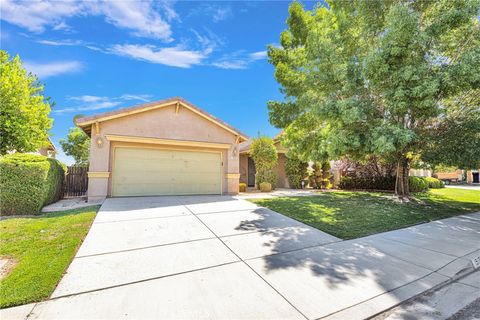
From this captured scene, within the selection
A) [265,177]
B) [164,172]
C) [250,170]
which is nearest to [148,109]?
[164,172]

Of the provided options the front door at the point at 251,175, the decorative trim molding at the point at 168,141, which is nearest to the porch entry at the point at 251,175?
the front door at the point at 251,175

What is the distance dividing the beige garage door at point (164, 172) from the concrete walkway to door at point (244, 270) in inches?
166

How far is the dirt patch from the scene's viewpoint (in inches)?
125

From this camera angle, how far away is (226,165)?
39.2 feet

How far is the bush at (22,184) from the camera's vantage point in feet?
21.7

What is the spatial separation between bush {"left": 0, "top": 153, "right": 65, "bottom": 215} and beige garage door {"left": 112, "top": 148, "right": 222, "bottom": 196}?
2871 millimetres

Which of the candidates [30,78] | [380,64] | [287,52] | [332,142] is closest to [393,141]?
[332,142]

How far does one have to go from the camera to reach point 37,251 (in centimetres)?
393

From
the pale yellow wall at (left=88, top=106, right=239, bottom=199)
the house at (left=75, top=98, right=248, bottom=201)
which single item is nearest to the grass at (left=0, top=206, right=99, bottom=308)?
the pale yellow wall at (left=88, top=106, right=239, bottom=199)

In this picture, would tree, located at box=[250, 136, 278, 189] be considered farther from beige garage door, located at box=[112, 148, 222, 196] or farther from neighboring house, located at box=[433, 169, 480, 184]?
neighboring house, located at box=[433, 169, 480, 184]

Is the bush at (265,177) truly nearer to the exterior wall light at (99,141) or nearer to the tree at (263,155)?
the tree at (263,155)

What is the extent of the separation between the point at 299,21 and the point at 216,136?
7928mm

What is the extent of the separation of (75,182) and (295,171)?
13.5m

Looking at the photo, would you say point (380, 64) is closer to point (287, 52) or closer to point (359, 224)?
point (359, 224)
